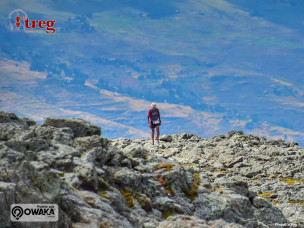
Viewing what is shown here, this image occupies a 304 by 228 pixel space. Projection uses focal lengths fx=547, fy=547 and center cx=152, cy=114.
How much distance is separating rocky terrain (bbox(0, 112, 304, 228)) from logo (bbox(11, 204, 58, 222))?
14cm

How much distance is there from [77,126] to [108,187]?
6.11 metres

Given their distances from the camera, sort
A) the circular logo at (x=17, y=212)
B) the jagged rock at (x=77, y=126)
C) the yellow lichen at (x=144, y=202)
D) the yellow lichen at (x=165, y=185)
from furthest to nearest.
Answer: the jagged rock at (x=77, y=126) → the yellow lichen at (x=165, y=185) → the yellow lichen at (x=144, y=202) → the circular logo at (x=17, y=212)

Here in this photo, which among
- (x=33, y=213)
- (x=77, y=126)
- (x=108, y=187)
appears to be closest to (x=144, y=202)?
(x=108, y=187)

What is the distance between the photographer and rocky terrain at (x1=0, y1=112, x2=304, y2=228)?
45.3 ft

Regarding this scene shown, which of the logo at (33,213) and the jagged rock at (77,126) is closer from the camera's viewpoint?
the logo at (33,213)

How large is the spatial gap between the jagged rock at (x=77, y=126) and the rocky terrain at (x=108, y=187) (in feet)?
0.14

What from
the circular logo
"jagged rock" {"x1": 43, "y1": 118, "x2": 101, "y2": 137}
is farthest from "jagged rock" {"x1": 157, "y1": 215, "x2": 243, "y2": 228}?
"jagged rock" {"x1": 43, "y1": 118, "x2": 101, "y2": 137}

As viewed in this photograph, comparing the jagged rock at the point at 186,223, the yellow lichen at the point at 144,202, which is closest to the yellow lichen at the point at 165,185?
the yellow lichen at the point at 144,202

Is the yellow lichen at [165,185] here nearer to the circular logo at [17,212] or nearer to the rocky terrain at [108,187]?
the rocky terrain at [108,187]

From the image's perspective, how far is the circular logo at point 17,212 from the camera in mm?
12570

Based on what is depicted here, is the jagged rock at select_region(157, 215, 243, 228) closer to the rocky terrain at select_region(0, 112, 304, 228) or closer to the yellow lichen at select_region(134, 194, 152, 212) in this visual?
the rocky terrain at select_region(0, 112, 304, 228)

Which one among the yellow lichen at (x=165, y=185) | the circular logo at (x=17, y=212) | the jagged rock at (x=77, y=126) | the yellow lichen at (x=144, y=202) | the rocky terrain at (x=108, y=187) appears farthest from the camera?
the jagged rock at (x=77, y=126)

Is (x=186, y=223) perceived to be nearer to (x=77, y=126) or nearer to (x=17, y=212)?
(x=17, y=212)

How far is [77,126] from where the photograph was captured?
2277 centimetres
